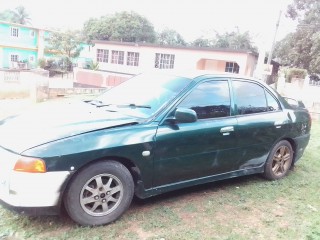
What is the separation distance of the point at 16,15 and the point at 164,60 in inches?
1456

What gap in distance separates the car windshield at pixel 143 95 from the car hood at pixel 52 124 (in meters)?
0.18

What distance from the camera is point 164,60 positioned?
3138cm

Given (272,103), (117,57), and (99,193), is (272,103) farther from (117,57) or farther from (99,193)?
(117,57)

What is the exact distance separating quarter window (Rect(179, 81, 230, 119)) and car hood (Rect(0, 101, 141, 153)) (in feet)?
2.49

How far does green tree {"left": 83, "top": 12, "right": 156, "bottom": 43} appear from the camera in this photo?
158 feet

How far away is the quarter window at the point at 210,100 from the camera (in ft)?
13.2

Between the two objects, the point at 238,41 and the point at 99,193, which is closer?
the point at 99,193

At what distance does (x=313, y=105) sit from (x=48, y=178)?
1475 centimetres

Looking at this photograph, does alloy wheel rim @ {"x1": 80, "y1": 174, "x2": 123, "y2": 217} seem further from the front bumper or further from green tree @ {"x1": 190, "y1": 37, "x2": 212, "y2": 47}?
green tree @ {"x1": 190, "y1": 37, "x2": 212, "y2": 47}

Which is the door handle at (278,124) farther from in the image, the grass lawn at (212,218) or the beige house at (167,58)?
the beige house at (167,58)

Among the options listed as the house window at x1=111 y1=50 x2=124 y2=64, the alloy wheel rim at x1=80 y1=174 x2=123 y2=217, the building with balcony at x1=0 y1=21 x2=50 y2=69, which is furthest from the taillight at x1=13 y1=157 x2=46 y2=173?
the building with balcony at x1=0 y1=21 x2=50 y2=69

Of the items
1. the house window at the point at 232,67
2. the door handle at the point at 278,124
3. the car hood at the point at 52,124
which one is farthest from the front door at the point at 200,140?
the house window at the point at 232,67

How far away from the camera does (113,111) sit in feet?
12.8

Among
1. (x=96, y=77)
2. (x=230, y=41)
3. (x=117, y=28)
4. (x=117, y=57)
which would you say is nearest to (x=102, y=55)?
(x=117, y=57)
